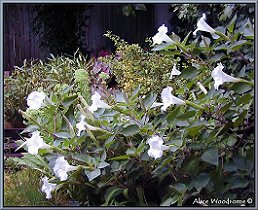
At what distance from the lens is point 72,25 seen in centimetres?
191

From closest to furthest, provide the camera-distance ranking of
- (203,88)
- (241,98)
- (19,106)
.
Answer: (241,98) < (203,88) < (19,106)

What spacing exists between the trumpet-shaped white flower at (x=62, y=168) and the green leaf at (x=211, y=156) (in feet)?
1.38

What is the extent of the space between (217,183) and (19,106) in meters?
1.07

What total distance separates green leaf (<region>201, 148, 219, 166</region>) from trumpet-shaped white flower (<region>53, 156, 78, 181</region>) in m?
0.42

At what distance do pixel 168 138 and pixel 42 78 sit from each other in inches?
36.2

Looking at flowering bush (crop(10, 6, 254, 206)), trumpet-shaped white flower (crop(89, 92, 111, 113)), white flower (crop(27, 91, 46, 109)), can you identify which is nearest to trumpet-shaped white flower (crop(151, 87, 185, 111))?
flowering bush (crop(10, 6, 254, 206))

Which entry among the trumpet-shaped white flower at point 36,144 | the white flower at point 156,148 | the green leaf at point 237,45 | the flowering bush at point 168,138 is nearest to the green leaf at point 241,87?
the flowering bush at point 168,138

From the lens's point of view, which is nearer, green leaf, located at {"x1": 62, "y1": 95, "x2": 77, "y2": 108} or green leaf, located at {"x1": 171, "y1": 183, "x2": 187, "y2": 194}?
green leaf, located at {"x1": 171, "y1": 183, "x2": 187, "y2": 194}

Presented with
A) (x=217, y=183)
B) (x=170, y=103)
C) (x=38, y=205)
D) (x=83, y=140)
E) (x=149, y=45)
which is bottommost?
(x=38, y=205)

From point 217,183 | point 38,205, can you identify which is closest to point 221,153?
point 217,183

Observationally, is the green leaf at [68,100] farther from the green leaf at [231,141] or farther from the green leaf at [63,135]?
the green leaf at [231,141]

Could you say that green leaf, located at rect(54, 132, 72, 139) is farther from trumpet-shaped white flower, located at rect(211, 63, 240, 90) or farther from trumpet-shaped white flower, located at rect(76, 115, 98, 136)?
trumpet-shaped white flower, located at rect(211, 63, 240, 90)

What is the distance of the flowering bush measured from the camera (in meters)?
1.46

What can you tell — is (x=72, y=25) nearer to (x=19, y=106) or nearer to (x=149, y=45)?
(x=149, y=45)
